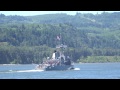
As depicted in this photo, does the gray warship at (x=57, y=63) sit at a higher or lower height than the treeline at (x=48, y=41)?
lower

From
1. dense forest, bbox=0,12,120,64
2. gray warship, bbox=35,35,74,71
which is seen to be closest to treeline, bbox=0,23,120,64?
dense forest, bbox=0,12,120,64

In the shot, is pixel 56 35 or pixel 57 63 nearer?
pixel 56 35

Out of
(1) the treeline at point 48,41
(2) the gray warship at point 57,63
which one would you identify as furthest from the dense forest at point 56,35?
(2) the gray warship at point 57,63

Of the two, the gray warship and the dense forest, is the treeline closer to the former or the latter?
the dense forest

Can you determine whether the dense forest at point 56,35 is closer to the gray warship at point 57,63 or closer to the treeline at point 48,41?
the treeline at point 48,41

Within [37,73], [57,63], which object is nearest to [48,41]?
[37,73]

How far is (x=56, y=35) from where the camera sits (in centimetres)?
652

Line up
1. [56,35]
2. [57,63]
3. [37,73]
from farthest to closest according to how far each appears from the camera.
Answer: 1. [57,63]
2. [37,73]
3. [56,35]

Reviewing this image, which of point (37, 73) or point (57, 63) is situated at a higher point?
point (57, 63)

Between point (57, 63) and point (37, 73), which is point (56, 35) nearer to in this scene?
point (37, 73)

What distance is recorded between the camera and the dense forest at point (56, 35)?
20.7ft
